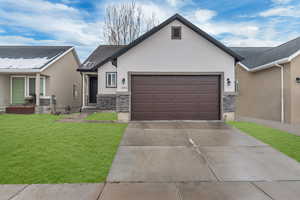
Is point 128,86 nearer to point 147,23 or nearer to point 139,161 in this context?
point 139,161

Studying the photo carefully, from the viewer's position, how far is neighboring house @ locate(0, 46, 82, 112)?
11.5 meters

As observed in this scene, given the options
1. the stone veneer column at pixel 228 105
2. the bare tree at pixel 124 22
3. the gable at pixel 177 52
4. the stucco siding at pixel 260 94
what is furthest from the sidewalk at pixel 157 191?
the bare tree at pixel 124 22

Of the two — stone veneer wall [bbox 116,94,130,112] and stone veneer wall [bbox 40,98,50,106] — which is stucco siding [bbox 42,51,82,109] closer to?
stone veneer wall [bbox 40,98,50,106]

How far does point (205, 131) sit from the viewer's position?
6.74 m

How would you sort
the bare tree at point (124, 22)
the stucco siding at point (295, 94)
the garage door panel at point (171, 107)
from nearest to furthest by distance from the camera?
the garage door panel at point (171, 107), the stucco siding at point (295, 94), the bare tree at point (124, 22)

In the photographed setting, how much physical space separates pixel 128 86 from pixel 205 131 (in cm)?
449

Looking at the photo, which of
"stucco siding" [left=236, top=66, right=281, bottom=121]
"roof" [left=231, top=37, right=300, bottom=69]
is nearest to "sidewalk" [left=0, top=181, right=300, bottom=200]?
"stucco siding" [left=236, top=66, right=281, bottom=121]

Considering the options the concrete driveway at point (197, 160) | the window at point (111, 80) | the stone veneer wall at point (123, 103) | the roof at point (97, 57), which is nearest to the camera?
the concrete driveway at point (197, 160)

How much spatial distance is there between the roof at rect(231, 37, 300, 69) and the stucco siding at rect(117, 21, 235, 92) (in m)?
4.03

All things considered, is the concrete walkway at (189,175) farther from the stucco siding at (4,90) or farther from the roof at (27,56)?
the stucco siding at (4,90)

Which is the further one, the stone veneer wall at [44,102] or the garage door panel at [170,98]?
the stone veneer wall at [44,102]

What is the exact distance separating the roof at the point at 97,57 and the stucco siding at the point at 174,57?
434 centimetres

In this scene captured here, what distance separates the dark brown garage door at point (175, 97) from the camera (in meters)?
8.82

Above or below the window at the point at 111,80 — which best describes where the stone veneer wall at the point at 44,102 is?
below
